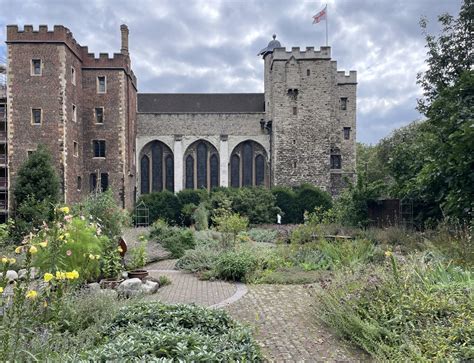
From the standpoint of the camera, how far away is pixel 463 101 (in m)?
9.95

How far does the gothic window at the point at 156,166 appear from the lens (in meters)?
34.5

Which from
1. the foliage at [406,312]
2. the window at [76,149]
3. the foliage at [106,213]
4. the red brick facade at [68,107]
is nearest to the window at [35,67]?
the red brick facade at [68,107]

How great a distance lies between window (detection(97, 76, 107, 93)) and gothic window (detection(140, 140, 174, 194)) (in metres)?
6.98

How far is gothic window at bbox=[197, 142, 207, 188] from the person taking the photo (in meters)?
34.8

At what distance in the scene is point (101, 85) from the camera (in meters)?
28.6

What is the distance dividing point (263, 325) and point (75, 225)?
12.9 feet

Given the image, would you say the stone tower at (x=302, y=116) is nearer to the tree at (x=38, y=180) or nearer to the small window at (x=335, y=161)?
the small window at (x=335, y=161)

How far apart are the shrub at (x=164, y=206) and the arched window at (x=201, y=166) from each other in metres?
8.73

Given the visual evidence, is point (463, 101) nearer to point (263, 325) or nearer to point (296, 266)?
point (296, 266)

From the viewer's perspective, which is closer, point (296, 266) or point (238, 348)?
point (238, 348)

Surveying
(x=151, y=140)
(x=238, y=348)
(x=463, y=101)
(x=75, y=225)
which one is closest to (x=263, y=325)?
(x=238, y=348)

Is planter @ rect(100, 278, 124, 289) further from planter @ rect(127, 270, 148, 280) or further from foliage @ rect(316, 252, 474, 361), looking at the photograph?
foliage @ rect(316, 252, 474, 361)

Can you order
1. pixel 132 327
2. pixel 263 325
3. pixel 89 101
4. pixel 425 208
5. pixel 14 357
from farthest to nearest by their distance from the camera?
pixel 89 101 < pixel 425 208 < pixel 263 325 < pixel 132 327 < pixel 14 357

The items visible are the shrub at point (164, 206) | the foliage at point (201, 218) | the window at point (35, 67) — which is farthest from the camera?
the shrub at point (164, 206)
